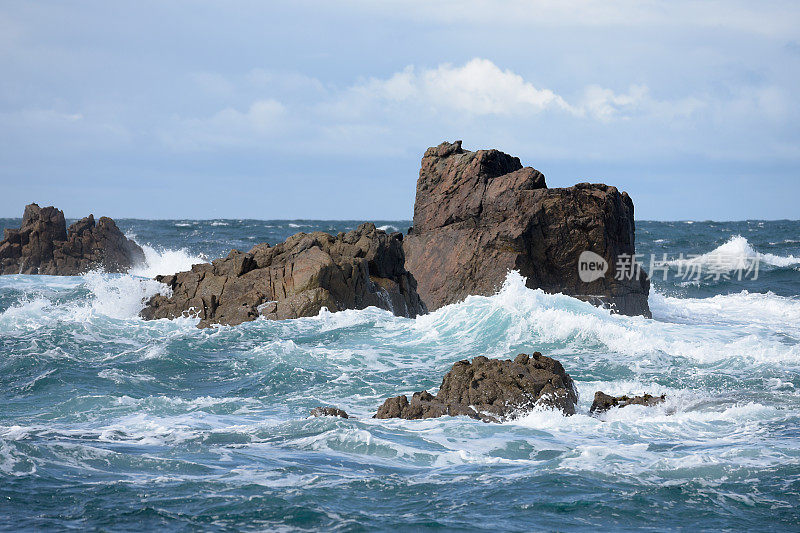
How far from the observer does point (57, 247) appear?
26266 millimetres

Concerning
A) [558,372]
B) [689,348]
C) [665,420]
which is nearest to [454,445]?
[558,372]

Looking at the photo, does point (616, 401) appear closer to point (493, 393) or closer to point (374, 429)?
point (493, 393)

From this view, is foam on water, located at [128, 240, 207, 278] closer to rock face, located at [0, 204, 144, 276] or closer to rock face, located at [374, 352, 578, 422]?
rock face, located at [0, 204, 144, 276]

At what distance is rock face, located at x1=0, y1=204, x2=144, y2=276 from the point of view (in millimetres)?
25656

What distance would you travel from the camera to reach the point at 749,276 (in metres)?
29.8

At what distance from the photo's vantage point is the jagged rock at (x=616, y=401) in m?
8.64

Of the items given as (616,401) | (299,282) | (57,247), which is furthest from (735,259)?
(616,401)

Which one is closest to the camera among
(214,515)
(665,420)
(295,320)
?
(214,515)

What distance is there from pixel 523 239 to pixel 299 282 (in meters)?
4.97

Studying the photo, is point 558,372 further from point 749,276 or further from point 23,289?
point 749,276

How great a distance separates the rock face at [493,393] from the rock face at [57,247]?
20.5 meters

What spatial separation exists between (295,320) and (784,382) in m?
8.03

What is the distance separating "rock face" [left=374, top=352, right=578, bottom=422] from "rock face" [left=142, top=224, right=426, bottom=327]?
19.4 ft

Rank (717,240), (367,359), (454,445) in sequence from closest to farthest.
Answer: (454,445) → (367,359) → (717,240)
